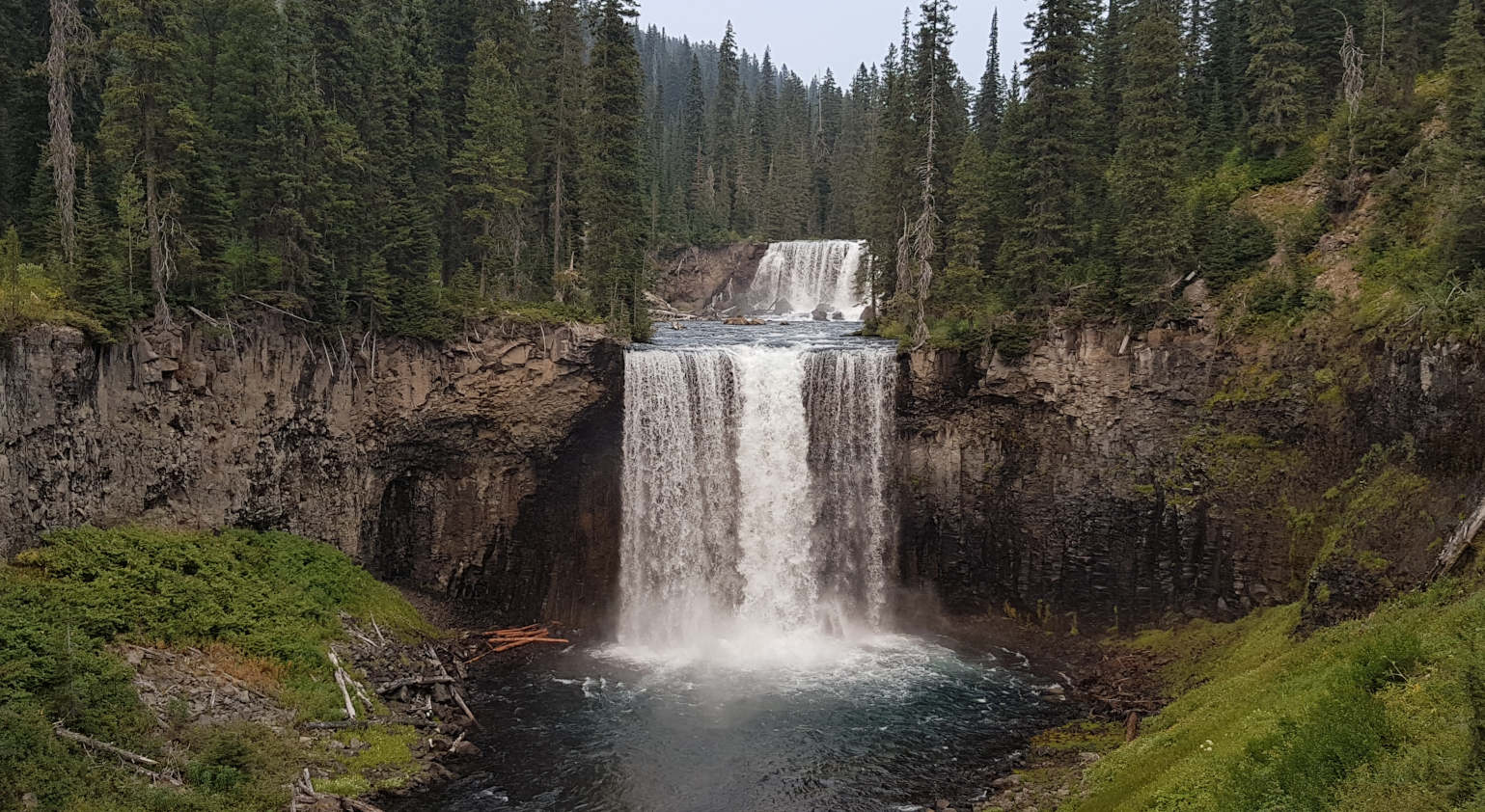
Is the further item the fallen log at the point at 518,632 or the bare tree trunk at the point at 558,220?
the bare tree trunk at the point at 558,220

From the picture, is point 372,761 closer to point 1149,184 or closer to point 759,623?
point 759,623

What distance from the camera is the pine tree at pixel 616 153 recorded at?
39.3m

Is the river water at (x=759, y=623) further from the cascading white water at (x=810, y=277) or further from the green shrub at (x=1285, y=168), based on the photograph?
the cascading white water at (x=810, y=277)

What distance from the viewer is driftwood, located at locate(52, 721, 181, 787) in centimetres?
1705

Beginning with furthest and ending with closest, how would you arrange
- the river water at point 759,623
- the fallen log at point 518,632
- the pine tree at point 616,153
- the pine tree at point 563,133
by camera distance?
the pine tree at point 563,133 → the pine tree at point 616,153 → the fallen log at point 518,632 → the river water at point 759,623

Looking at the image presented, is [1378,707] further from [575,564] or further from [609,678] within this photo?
[575,564]

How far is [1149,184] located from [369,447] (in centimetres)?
3045

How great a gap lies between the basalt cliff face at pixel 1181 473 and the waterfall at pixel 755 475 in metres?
2.00

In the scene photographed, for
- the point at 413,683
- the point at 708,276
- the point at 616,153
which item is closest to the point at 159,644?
the point at 413,683

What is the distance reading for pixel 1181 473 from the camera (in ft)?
99.5

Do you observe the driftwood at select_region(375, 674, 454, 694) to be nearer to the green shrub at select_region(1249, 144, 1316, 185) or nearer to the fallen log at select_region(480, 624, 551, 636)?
the fallen log at select_region(480, 624, 551, 636)

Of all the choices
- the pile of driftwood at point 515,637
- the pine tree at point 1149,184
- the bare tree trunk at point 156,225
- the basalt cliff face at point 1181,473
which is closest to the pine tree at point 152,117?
the bare tree trunk at point 156,225

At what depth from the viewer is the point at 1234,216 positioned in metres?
32.2

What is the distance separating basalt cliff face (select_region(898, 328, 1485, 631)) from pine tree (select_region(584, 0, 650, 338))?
13.5m
